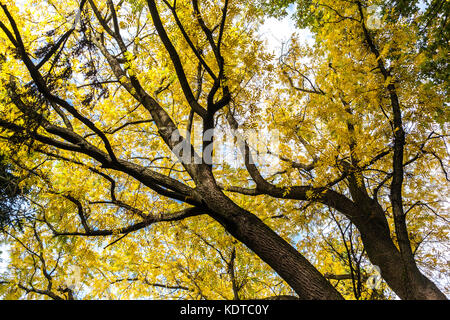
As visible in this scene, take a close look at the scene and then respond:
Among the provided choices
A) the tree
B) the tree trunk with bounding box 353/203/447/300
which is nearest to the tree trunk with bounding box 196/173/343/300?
the tree

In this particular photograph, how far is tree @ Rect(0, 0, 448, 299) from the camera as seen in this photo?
274 cm

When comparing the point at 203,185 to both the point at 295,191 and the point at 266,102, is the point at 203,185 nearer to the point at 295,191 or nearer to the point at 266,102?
the point at 295,191

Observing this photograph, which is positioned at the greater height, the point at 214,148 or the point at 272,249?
the point at 214,148

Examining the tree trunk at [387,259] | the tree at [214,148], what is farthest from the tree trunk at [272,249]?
the tree trunk at [387,259]

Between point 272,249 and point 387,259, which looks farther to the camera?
point 387,259

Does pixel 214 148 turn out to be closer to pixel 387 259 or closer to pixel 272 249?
Result: pixel 272 249

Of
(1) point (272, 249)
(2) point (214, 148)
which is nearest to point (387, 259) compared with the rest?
(1) point (272, 249)

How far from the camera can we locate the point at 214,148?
4.68m

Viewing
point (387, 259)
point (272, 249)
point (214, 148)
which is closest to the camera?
point (272, 249)

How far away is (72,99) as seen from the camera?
176 inches

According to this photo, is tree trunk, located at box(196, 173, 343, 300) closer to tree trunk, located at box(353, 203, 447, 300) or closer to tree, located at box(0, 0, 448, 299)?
tree, located at box(0, 0, 448, 299)

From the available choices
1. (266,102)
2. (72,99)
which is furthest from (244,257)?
(72,99)

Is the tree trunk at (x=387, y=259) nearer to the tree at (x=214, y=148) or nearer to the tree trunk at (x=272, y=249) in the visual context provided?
the tree at (x=214, y=148)

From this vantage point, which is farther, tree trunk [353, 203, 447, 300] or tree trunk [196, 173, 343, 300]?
tree trunk [353, 203, 447, 300]
